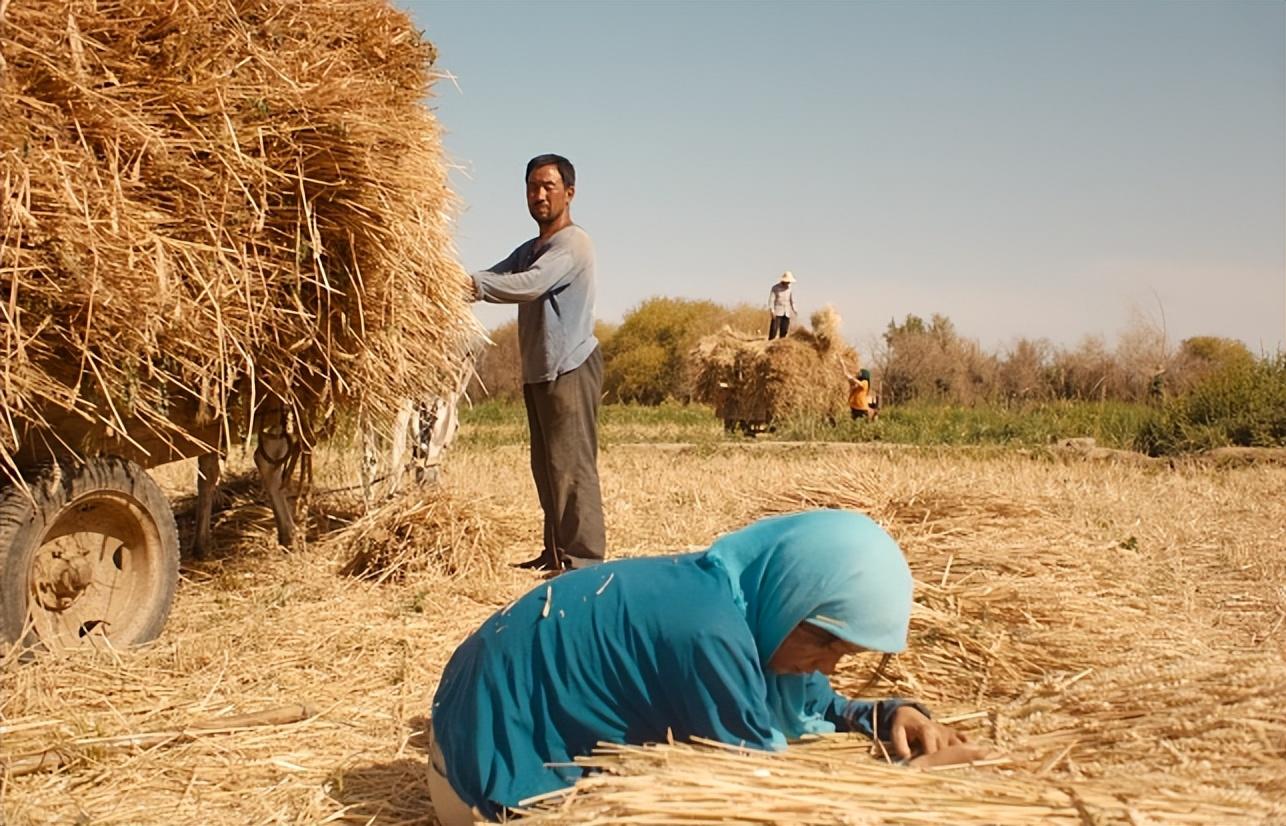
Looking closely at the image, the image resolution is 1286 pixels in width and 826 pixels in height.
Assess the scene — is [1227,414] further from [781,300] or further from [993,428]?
[781,300]

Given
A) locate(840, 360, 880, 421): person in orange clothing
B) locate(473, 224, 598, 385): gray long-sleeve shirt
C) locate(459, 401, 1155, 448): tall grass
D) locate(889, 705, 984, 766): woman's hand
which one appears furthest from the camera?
locate(840, 360, 880, 421): person in orange clothing

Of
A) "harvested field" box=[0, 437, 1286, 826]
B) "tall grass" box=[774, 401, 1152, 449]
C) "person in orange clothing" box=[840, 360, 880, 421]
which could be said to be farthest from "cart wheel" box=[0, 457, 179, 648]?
"person in orange clothing" box=[840, 360, 880, 421]

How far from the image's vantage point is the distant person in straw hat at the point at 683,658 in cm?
225

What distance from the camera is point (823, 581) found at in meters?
2.22

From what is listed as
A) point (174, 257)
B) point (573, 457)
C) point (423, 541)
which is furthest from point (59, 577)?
point (573, 457)

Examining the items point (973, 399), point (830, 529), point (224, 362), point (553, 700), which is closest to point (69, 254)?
point (224, 362)

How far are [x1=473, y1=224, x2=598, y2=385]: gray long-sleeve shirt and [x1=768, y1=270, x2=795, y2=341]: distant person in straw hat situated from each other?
1330 centimetres

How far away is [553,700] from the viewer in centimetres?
243

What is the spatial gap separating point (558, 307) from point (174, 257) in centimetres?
206

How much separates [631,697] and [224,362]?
257 centimetres

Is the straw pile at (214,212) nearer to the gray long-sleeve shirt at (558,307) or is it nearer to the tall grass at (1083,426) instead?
the gray long-sleeve shirt at (558,307)

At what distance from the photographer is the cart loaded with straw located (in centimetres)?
378

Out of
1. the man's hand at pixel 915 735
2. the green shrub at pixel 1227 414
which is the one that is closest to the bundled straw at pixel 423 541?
the man's hand at pixel 915 735

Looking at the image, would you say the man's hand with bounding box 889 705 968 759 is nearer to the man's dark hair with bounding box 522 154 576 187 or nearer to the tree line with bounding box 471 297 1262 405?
the man's dark hair with bounding box 522 154 576 187
